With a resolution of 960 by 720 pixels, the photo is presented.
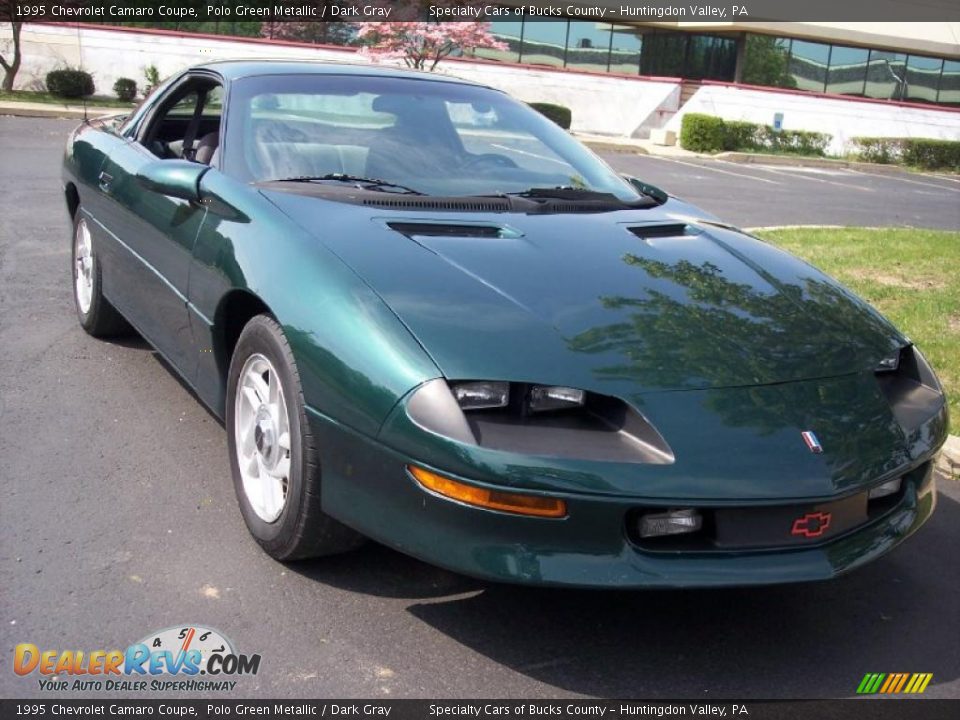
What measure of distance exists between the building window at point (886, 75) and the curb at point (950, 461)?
33.8 m

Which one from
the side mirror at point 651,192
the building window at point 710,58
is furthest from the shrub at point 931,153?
the side mirror at point 651,192

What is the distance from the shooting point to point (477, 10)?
26.9 m

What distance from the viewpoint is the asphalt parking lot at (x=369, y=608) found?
2.76 metres

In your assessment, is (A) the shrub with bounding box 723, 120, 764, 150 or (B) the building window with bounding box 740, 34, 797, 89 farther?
(B) the building window with bounding box 740, 34, 797, 89

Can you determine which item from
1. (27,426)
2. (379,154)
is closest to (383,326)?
(379,154)

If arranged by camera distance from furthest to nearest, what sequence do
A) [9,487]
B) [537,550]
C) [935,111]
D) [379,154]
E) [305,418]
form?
[935,111] < [379,154] < [9,487] < [305,418] < [537,550]

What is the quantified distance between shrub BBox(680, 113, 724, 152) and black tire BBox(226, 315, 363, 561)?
2455 centimetres

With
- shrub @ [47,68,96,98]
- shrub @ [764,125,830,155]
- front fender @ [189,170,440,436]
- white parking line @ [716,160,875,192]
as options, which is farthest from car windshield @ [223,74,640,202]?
shrub @ [764,125,830,155]

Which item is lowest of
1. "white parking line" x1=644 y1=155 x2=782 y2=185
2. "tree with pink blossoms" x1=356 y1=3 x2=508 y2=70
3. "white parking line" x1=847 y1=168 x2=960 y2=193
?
"white parking line" x1=847 y1=168 x2=960 y2=193

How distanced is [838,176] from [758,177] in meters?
3.86

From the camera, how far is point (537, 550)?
8.39 feet

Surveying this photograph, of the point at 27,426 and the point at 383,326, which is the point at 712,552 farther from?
the point at 27,426

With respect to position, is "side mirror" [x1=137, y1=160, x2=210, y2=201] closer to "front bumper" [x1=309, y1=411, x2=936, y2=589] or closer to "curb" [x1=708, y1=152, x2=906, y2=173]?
"front bumper" [x1=309, y1=411, x2=936, y2=589]

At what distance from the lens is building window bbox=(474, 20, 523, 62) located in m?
30.3
